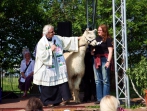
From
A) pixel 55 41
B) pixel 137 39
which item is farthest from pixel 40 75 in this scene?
pixel 137 39

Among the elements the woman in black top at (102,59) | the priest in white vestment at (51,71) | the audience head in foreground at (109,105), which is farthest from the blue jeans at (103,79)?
the audience head in foreground at (109,105)

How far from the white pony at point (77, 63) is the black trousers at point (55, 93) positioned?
44cm

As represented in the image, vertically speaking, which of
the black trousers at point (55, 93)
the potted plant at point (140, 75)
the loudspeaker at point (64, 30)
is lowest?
the black trousers at point (55, 93)

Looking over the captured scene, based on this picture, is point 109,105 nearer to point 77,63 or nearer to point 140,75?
point 140,75

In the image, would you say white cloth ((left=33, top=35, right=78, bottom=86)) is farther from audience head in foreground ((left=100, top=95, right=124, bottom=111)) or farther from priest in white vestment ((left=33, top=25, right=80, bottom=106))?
audience head in foreground ((left=100, top=95, right=124, bottom=111))

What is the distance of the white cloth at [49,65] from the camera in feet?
26.0

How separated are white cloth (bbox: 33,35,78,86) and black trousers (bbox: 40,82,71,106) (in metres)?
0.10

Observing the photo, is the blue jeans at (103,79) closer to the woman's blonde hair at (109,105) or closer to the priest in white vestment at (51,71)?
the priest in white vestment at (51,71)

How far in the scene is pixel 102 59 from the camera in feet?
26.6

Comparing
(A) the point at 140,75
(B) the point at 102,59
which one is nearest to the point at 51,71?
(B) the point at 102,59

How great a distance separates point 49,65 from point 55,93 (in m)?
0.60

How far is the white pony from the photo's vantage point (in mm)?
8344

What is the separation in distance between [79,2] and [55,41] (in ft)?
34.2

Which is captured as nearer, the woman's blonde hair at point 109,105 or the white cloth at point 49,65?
the woman's blonde hair at point 109,105
